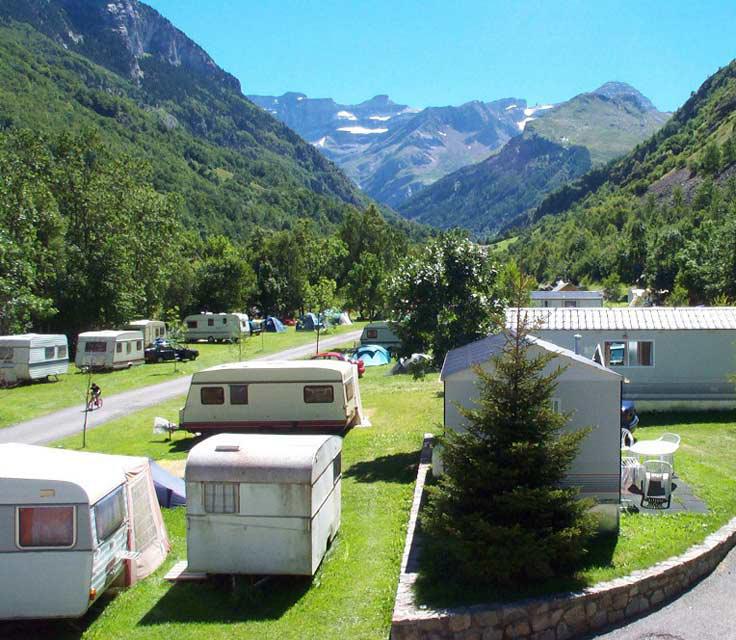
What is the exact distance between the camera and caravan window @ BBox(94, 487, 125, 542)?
9422 millimetres

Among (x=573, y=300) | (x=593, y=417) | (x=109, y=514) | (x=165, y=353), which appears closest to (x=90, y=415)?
(x=165, y=353)

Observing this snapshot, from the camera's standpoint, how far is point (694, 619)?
8.78m

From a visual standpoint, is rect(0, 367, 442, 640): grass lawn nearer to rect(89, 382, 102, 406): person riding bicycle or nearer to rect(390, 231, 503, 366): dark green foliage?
rect(390, 231, 503, 366): dark green foliage

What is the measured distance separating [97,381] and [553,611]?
1080 inches

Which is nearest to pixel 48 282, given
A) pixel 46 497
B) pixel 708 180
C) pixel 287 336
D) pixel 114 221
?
pixel 114 221

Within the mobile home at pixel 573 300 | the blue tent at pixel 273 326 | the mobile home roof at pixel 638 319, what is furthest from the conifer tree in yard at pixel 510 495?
the blue tent at pixel 273 326

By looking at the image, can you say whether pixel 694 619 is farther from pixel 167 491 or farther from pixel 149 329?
pixel 149 329

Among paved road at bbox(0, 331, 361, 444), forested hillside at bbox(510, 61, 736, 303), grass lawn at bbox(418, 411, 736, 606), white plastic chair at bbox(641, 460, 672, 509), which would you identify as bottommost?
paved road at bbox(0, 331, 361, 444)

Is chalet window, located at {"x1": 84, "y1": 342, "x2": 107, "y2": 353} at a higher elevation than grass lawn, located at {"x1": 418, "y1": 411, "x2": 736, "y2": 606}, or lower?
higher

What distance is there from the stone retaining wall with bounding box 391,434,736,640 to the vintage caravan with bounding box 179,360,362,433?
10047mm

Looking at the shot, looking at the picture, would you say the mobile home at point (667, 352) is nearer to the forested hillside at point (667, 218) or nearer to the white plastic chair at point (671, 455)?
the white plastic chair at point (671, 455)

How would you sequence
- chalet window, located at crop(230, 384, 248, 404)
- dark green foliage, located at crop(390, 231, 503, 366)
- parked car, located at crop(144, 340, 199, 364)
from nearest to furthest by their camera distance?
dark green foliage, located at crop(390, 231, 503, 366), chalet window, located at crop(230, 384, 248, 404), parked car, located at crop(144, 340, 199, 364)

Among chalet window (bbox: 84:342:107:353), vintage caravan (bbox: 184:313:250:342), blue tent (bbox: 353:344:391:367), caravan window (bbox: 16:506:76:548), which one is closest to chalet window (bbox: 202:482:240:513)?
caravan window (bbox: 16:506:76:548)

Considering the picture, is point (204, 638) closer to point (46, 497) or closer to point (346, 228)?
point (46, 497)
